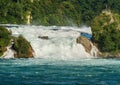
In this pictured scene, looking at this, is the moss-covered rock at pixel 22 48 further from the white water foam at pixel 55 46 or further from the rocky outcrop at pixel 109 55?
the rocky outcrop at pixel 109 55

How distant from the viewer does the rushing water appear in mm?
52688

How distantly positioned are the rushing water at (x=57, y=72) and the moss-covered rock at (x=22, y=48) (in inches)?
160

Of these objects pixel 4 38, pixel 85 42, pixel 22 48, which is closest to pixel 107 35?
pixel 85 42

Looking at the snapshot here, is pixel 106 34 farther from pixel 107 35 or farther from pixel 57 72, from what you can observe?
pixel 57 72

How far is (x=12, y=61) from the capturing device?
236 ft

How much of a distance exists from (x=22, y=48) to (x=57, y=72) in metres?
18.9

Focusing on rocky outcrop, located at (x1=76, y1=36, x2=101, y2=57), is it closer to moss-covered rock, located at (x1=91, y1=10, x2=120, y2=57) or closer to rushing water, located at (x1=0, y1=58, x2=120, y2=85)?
moss-covered rock, located at (x1=91, y1=10, x2=120, y2=57)

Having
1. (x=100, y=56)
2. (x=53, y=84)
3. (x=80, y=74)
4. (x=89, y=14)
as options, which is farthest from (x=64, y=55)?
(x=89, y=14)

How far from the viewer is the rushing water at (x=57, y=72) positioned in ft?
173

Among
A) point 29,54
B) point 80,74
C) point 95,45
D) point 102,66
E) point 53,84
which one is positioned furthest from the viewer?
point 95,45

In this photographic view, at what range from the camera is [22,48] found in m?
78.1

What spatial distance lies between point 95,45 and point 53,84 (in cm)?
3416

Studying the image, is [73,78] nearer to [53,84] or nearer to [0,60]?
[53,84]

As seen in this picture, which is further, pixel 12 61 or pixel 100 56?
pixel 100 56
